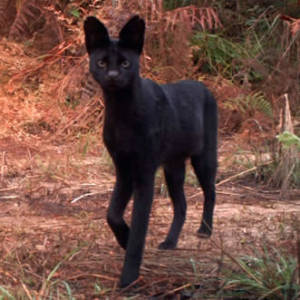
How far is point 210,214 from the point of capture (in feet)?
13.0

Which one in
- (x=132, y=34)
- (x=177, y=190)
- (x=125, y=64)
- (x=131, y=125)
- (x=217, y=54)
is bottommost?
(x=177, y=190)

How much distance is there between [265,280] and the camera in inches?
106

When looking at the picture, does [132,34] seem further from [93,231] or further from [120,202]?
[93,231]

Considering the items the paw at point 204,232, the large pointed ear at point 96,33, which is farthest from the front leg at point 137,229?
the paw at point 204,232

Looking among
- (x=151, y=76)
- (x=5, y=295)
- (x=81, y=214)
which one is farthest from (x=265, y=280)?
(x=151, y=76)

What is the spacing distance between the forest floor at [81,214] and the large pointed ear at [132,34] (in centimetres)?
97

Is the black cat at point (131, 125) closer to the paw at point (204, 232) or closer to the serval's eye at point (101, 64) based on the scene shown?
the serval's eye at point (101, 64)

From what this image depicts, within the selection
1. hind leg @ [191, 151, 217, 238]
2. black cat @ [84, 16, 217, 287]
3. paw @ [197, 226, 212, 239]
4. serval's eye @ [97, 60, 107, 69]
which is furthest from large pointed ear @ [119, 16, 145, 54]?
paw @ [197, 226, 212, 239]

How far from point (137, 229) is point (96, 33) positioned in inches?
35.9

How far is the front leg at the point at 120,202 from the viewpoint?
3.19 metres

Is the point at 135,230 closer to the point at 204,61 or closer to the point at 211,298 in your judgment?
the point at 211,298

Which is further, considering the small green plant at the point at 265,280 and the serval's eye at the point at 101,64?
the serval's eye at the point at 101,64

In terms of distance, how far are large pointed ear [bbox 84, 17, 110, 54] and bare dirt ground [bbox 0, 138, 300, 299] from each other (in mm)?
1026

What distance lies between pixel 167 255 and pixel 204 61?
4327 mm
